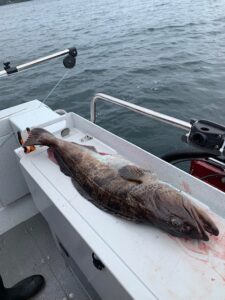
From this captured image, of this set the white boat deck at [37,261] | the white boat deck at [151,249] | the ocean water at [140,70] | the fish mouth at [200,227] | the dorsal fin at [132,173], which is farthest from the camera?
the ocean water at [140,70]

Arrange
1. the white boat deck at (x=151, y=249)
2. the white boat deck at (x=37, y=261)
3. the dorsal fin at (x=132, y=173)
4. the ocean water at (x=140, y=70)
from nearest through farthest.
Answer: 1. the white boat deck at (x=151, y=249)
2. the dorsal fin at (x=132, y=173)
3. the white boat deck at (x=37, y=261)
4. the ocean water at (x=140, y=70)

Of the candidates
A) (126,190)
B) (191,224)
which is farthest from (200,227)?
(126,190)

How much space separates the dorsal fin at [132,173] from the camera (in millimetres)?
2587

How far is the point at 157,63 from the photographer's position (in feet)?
44.9

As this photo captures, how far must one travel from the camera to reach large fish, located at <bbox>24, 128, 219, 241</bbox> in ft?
7.04

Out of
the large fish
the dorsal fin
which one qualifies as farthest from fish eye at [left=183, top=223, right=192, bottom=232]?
the dorsal fin

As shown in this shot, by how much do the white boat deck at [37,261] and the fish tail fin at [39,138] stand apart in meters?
1.44

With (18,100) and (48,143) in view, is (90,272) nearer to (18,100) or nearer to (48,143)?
(48,143)

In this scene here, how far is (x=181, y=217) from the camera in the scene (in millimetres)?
2184

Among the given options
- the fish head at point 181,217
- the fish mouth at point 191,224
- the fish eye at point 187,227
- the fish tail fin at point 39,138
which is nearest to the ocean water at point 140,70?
the fish tail fin at point 39,138

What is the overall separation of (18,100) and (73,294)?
1049 centimetres

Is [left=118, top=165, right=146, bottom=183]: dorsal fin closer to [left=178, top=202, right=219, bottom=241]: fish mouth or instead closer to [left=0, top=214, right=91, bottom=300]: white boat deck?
[left=178, top=202, right=219, bottom=241]: fish mouth

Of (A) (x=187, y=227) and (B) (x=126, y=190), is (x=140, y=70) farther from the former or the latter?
(A) (x=187, y=227)

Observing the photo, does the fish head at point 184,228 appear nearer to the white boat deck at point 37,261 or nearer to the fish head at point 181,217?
the fish head at point 181,217
